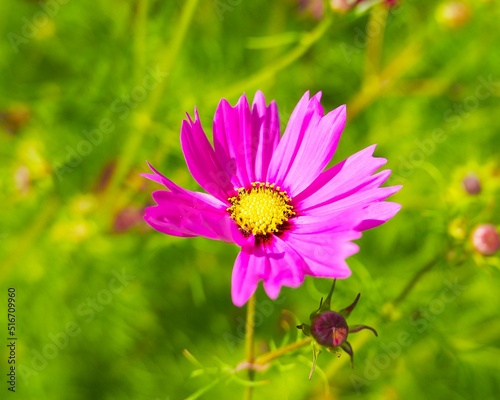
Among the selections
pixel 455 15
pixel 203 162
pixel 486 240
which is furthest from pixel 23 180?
pixel 455 15

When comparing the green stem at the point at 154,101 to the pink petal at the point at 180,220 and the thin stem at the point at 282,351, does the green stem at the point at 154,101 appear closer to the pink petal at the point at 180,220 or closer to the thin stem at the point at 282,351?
the pink petal at the point at 180,220

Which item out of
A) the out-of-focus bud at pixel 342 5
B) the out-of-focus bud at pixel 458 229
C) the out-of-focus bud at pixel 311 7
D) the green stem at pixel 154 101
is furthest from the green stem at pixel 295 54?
the out-of-focus bud at pixel 311 7

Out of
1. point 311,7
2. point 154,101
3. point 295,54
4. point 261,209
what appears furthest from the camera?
point 311,7

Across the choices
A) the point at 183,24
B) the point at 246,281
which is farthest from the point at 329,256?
the point at 183,24

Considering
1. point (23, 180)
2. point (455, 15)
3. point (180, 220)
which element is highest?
point (455, 15)

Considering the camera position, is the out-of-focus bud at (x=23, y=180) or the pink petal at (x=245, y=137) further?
the out-of-focus bud at (x=23, y=180)

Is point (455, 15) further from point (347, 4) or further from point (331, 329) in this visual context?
point (331, 329)

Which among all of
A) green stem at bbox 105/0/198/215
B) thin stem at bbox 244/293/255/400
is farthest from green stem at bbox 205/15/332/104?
thin stem at bbox 244/293/255/400

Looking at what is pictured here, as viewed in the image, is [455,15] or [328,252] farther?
[455,15]
